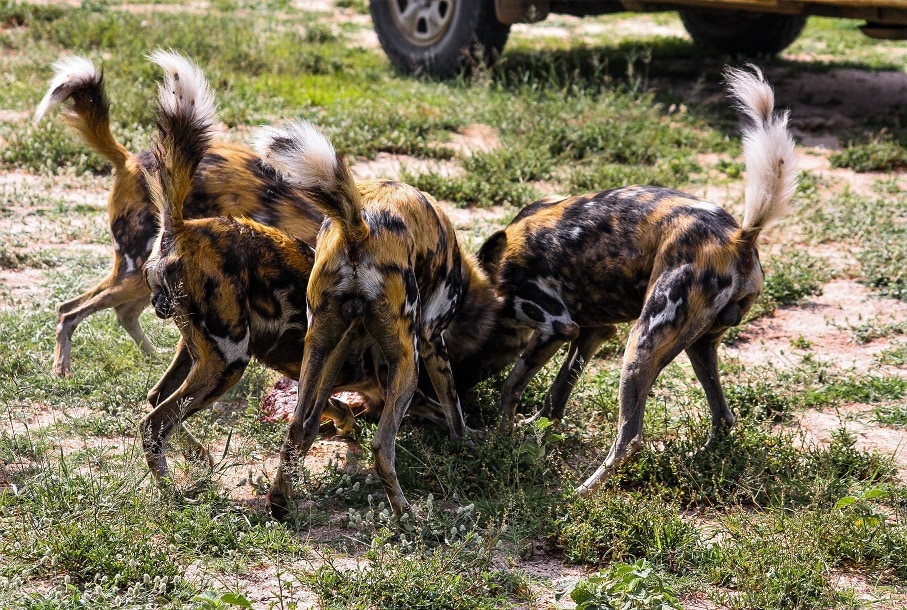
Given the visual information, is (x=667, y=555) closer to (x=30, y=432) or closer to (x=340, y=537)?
(x=340, y=537)

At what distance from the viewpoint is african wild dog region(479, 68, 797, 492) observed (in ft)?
13.7

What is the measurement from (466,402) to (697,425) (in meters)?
1.06

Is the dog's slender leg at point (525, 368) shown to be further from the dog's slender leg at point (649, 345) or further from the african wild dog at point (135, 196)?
the african wild dog at point (135, 196)

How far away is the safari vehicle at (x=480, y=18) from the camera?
8.25 metres

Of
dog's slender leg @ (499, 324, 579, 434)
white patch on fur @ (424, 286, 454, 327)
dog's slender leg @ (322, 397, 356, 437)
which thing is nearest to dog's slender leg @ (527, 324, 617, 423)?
dog's slender leg @ (499, 324, 579, 434)

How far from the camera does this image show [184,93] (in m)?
3.86

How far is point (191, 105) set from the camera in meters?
3.88

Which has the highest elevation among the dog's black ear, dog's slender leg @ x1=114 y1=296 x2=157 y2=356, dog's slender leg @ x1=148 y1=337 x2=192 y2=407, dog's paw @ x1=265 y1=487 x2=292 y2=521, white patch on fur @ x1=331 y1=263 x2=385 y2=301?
white patch on fur @ x1=331 y1=263 x2=385 y2=301

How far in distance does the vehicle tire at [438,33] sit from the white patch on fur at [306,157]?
556 centimetres

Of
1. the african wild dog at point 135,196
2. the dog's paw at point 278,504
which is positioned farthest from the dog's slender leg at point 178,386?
the african wild dog at point 135,196

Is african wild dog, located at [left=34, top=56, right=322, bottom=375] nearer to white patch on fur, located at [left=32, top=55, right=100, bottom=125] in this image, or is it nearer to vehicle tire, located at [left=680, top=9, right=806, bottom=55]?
white patch on fur, located at [left=32, top=55, right=100, bottom=125]

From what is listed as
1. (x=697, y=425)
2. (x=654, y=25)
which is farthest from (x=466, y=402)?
(x=654, y=25)

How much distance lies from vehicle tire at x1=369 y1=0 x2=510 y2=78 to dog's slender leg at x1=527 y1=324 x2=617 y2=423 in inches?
183

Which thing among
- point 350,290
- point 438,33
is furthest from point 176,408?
point 438,33
